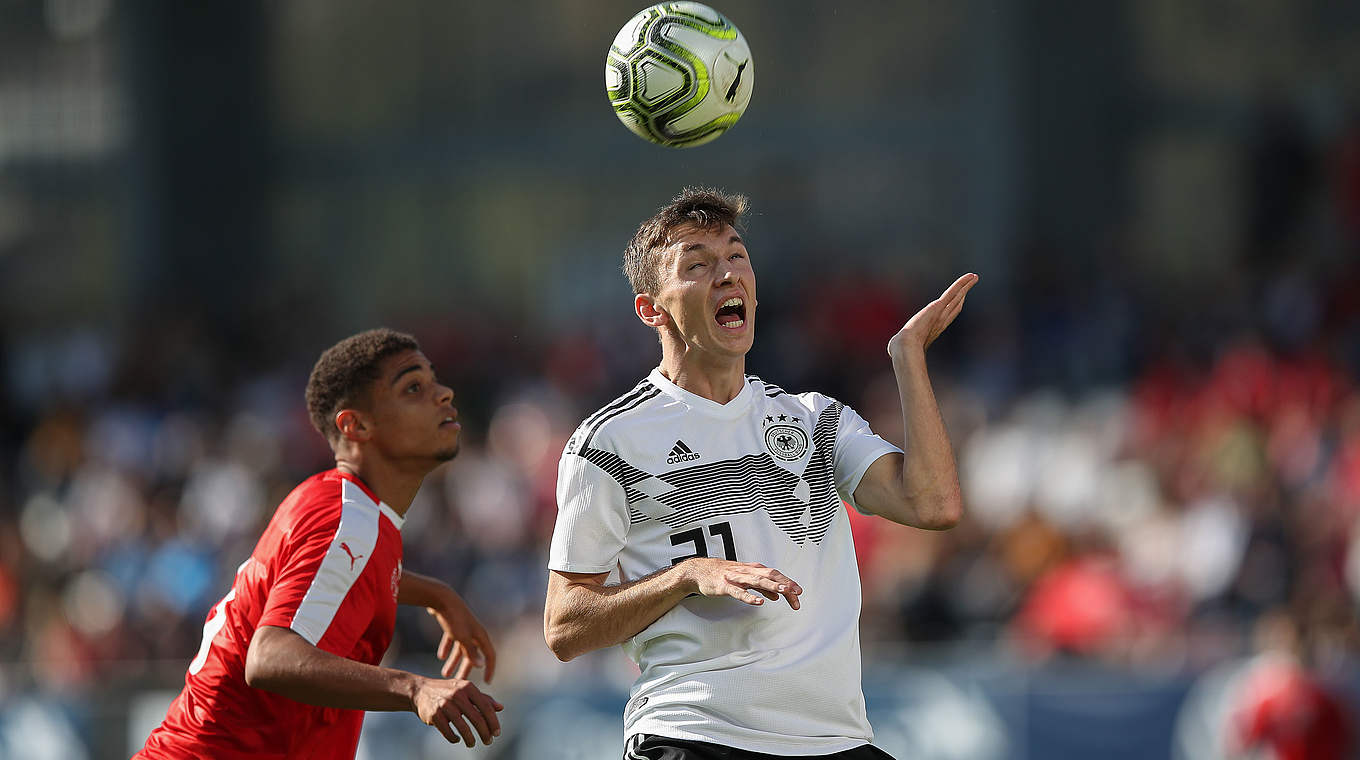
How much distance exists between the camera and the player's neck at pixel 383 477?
17.8 ft

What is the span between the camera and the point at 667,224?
5.11m

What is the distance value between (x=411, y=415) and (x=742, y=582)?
1538 mm

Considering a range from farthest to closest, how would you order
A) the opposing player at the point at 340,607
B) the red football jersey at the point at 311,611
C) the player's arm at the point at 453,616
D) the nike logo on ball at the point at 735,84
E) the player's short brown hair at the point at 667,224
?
the nike logo on ball at the point at 735,84, the player's arm at the point at 453,616, the player's short brown hair at the point at 667,224, the red football jersey at the point at 311,611, the opposing player at the point at 340,607

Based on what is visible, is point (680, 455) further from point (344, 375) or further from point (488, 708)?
point (344, 375)

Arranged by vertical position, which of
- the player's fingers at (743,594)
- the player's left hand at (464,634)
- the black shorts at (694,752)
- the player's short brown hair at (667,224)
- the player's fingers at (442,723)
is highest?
the player's short brown hair at (667,224)

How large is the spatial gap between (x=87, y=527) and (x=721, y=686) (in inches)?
456

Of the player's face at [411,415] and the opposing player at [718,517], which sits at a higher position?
the player's face at [411,415]

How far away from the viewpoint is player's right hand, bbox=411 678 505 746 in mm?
4422

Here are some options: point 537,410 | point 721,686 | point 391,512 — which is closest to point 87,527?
point 537,410

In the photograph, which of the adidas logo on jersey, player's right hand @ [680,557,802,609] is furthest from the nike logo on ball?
player's right hand @ [680,557,802,609]

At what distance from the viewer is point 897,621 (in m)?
11.5

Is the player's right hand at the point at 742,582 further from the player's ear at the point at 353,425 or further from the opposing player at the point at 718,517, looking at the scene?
the player's ear at the point at 353,425

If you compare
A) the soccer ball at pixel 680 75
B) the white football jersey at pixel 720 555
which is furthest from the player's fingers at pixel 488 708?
the soccer ball at pixel 680 75

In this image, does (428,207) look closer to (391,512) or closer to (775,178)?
(775,178)
